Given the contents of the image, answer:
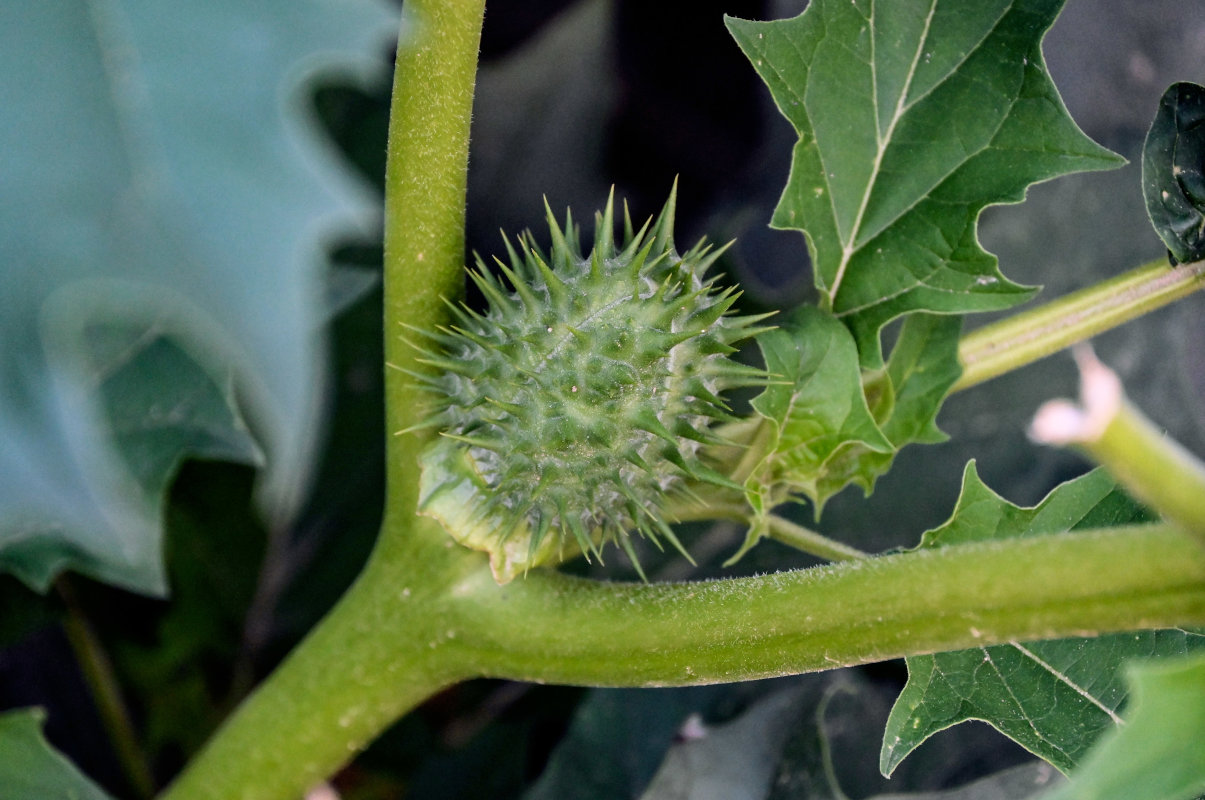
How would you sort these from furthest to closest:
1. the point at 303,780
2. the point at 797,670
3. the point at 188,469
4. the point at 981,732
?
the point at 188,469 → the point at 981,732 → the point at 303,780 → the point at 797,670

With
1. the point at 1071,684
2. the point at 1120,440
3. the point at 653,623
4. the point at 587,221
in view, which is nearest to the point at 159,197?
the point at 1120,440

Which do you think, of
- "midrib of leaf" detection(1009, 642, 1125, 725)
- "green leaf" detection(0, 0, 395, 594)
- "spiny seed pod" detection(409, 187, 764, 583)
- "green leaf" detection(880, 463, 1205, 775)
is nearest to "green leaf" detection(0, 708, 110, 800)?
"spiny seed pod" detection(409, 187, 764, 583)

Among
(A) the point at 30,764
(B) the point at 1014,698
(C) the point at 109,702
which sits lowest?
(C) the point at 109,702

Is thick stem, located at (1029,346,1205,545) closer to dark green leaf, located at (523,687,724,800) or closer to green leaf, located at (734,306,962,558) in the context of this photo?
green leaf, located at (734,306,962,558)

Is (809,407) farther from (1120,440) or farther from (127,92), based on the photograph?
(127,92)

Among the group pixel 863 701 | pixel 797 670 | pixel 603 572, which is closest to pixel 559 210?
pixel 603 572

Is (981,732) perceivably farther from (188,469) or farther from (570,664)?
(188,469)

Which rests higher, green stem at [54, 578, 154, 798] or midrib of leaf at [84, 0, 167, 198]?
midrib of leaf at [84, 0, 167, 198]
